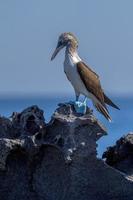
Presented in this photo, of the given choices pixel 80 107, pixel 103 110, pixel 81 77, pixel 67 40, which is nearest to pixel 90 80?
pixel 81 77

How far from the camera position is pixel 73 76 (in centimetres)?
Result: 817

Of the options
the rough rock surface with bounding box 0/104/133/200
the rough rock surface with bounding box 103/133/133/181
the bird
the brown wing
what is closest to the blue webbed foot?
the rough rock surface with bounding box 0/104/133/200

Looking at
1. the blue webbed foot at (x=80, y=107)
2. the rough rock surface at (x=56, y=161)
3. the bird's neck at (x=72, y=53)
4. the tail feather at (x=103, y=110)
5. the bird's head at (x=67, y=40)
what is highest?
the bird's head at (x=67, y=40)

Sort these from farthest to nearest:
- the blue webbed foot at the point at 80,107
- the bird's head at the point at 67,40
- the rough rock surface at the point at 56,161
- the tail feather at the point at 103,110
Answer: the tail feather at the point at 103,110, the bird's head at the point at 67,40, the blue webbed foot at the point at 80,107, the rough rock surface at the point at 56,161

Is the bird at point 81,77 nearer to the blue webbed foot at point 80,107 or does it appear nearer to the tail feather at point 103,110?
the tail feather at point 103,110

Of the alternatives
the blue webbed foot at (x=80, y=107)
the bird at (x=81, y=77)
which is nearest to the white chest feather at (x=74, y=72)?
the bird at (x=81, y=77)

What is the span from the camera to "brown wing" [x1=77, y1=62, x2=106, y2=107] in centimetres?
810

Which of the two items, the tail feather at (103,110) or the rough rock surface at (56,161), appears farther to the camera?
the tail feather at (103,110)

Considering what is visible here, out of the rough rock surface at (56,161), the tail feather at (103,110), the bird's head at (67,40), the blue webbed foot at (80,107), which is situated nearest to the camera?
the rough rock surface at (56,161)

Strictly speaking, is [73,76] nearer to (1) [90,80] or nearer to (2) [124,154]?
(1) [90,80]

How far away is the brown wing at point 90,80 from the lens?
810cm

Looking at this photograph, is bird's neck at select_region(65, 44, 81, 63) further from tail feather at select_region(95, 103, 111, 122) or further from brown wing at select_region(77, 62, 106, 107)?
tail feather at select_region(95, 103, 111, 122)

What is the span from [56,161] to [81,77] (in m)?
1.98

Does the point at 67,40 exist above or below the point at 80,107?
above
